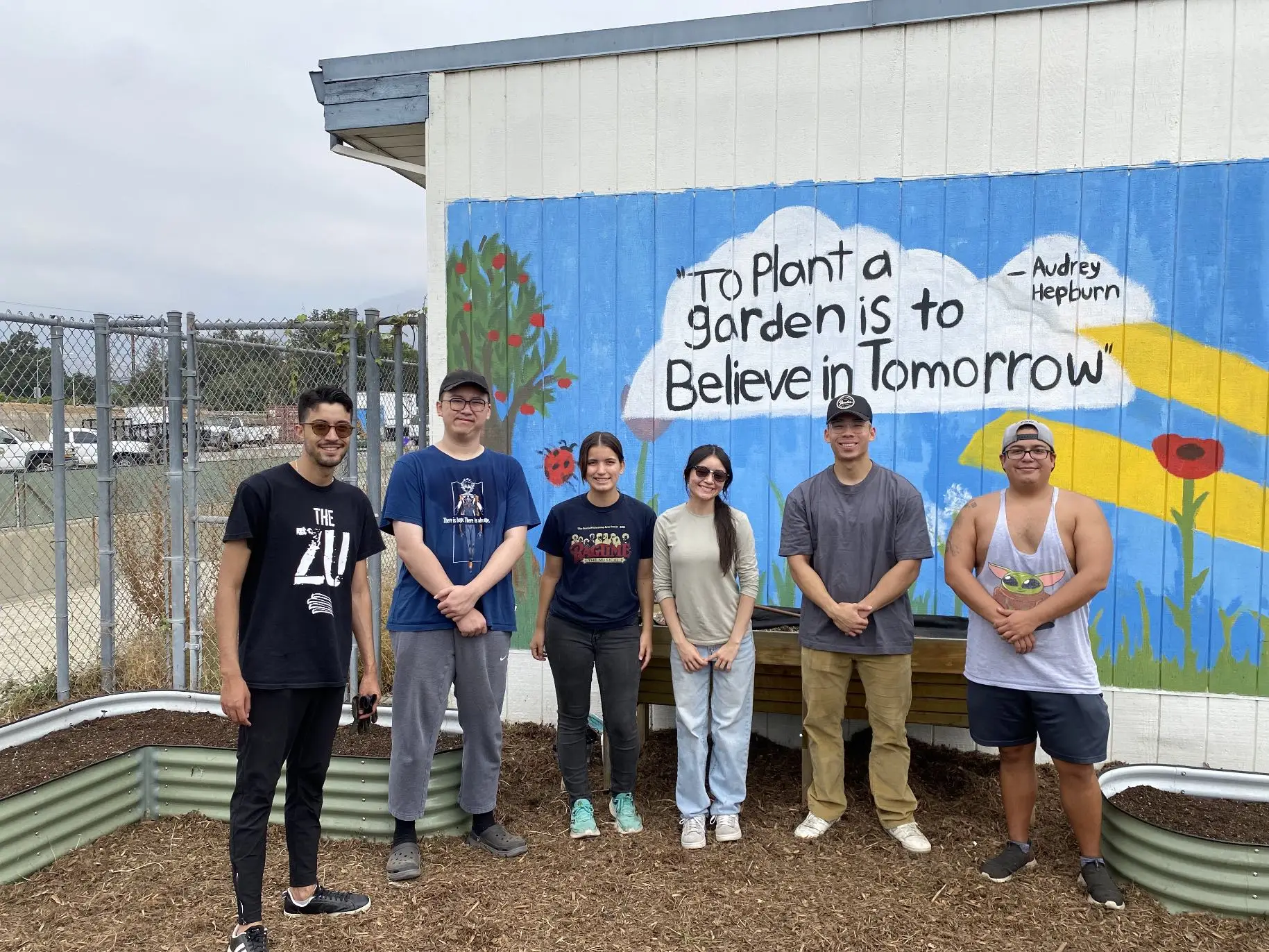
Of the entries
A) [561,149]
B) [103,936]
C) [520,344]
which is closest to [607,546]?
[520,344]

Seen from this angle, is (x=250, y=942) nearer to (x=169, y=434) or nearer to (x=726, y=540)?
(x=726, y=540)

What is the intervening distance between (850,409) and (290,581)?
87.9 inches

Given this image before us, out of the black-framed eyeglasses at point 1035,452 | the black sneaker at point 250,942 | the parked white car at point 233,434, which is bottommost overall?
the black sneaker at point 250,942

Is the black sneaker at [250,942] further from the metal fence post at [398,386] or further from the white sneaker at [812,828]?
the metal fence post at [398,386]

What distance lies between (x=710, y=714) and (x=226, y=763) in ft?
7.09

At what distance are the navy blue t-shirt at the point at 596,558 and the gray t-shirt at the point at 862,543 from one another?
660mm

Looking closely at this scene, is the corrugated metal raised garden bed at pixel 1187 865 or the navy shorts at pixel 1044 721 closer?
the corrugated metal raised garden bed at pixel 1187 865

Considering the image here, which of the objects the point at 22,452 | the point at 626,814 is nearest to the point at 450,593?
the point at 626,814

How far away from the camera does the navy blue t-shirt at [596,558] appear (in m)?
3.94

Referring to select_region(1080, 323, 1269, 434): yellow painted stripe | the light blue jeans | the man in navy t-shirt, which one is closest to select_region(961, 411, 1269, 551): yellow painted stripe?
select_region(1080, 323, 1269, 434): yellow painted stripe

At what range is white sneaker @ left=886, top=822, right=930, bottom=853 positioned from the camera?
3836 mm

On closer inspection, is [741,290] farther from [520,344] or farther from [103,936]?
[103,936]

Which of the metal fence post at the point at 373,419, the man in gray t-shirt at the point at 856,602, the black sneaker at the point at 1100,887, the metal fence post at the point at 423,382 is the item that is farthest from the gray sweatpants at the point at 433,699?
the black sneaker at the point at 1100,887

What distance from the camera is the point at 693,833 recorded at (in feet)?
12.9
